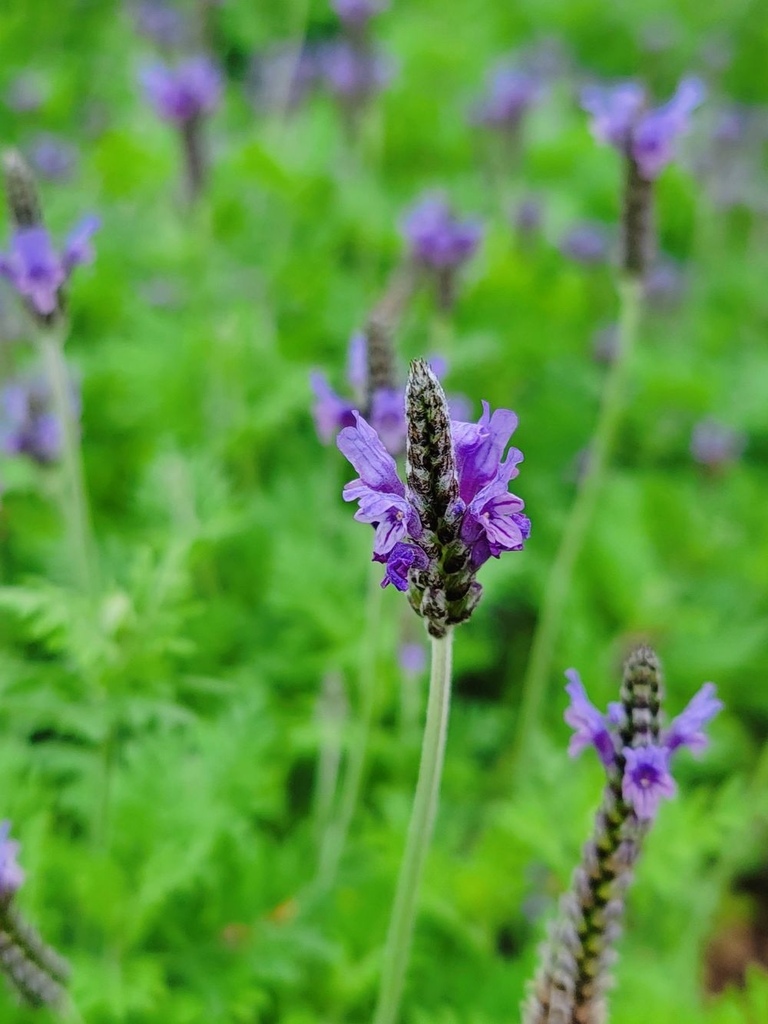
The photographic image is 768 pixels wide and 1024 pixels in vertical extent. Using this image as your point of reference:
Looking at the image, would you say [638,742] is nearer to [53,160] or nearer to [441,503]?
[441,503]

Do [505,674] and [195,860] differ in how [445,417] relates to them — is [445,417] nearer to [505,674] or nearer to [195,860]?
[195,860]

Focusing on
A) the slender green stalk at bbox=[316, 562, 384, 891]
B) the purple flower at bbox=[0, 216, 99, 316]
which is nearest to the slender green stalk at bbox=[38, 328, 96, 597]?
the purple flower at bbox=[0, 216, 99, 316]

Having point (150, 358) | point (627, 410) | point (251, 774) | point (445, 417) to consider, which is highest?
point (627, 410)

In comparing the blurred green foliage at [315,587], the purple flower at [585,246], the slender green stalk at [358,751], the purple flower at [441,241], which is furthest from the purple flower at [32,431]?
the purple flower at [585,246]

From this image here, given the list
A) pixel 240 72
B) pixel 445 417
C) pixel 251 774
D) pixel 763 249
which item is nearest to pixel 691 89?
pixel 445 417

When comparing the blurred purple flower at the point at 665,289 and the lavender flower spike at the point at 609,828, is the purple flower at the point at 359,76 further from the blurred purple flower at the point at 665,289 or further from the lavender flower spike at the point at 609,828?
the lavender flower spike at the point at 609,828

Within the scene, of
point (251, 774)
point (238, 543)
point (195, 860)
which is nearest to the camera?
point (195, 860)

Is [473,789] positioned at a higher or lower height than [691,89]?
lower
